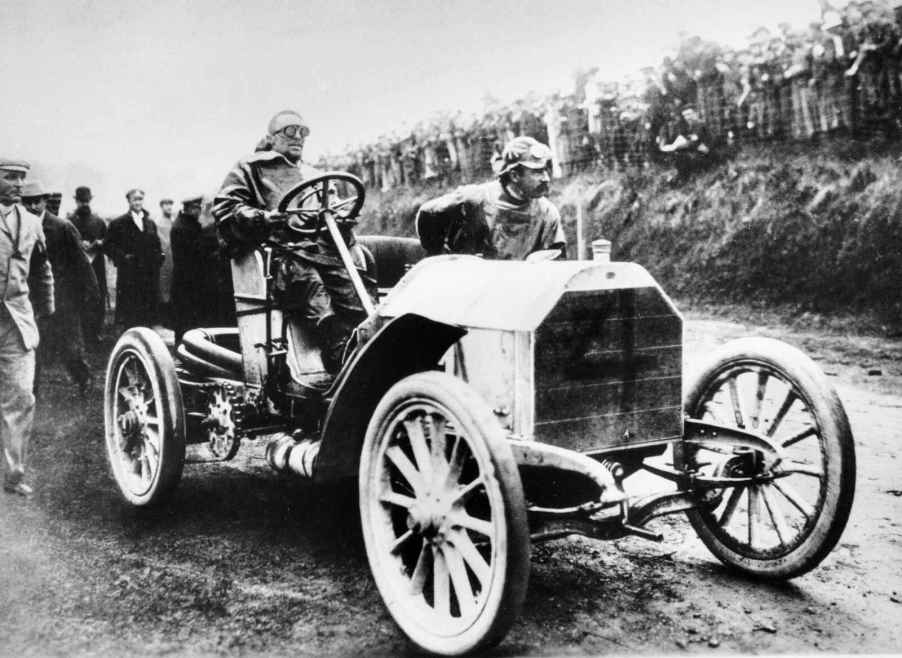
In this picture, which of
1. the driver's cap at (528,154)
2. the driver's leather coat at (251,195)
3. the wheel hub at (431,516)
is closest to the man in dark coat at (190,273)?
the driver's leather coat at (251,195)

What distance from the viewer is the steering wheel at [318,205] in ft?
12.6

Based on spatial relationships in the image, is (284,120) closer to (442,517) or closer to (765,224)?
(442,517)

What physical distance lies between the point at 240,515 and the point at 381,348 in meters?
1.52

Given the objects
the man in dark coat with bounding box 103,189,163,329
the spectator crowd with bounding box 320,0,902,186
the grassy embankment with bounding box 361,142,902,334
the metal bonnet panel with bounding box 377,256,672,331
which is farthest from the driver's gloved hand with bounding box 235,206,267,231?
the grassy embankment with bounding box 361,142,902,334

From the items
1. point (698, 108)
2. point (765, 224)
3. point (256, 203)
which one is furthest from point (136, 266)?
point (765, 224)

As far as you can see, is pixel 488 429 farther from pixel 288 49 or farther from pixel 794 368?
pixel 288 49

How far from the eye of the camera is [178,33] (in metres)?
3.76

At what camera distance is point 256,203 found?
4.18 metres

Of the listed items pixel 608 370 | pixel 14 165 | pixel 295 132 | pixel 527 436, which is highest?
pixel 295 132

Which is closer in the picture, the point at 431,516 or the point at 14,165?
the point at 431,516

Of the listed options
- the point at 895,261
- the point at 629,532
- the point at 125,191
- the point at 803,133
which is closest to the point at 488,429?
the point at 629,532

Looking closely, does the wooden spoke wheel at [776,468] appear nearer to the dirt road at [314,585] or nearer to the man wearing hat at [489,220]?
the dirt road at [314,585]

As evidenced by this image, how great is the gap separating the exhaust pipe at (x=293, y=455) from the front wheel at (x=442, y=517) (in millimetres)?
520

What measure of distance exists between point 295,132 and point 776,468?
2689mm
